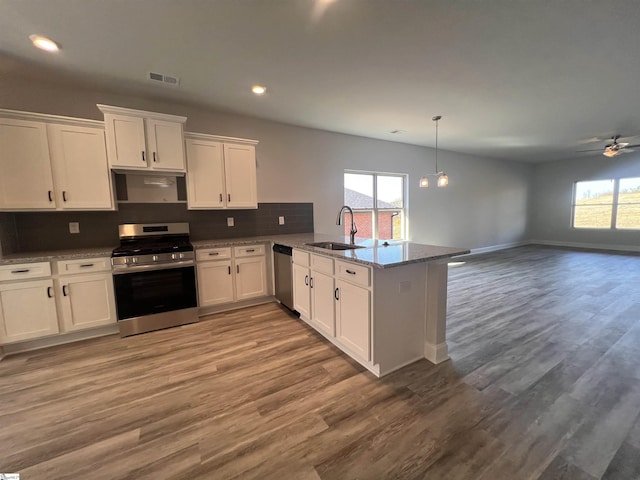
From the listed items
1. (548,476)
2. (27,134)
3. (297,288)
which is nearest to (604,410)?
(548,476)

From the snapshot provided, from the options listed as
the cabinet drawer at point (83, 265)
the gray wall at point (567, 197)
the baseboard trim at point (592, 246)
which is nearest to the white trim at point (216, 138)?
the cabinet drawer at point (83, 265)

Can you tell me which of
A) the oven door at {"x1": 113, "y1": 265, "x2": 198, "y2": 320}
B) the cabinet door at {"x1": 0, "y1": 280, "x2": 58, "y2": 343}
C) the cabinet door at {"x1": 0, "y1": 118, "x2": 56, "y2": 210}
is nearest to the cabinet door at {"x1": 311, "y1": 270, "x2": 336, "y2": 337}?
the oven door at {"x1": 113, "y1": 265, "x2": 198, "y2": 320}

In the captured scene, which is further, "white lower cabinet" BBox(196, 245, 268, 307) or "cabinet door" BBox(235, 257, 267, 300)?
"cabinet door" BBox(235, 257, 267, 300)

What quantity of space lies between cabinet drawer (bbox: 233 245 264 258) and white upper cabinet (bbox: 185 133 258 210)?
0.58m

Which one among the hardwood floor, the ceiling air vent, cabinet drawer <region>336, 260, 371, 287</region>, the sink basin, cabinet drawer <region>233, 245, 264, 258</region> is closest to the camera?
the hardwood floor

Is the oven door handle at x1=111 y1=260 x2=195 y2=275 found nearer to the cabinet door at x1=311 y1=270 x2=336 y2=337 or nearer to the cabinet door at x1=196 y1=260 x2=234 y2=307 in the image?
the cabinet door at x1=196 y1=260 x2=234 y2=307

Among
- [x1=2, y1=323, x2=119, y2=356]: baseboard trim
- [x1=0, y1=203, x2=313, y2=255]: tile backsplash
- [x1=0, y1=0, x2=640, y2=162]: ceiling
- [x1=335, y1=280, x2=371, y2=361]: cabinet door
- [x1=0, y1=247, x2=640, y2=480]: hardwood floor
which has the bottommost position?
[x1=0, y1=247, x2=640, y2=480]: hardwood floor

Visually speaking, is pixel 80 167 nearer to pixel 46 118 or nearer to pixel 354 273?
pixel 46 118

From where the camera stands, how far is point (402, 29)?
203cm

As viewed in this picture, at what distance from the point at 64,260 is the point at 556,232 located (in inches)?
467

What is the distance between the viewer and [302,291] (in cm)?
295

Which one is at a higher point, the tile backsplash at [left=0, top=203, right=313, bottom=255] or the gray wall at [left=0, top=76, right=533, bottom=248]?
the gray wall at [left=0, top=76, right=533, bottom=248]

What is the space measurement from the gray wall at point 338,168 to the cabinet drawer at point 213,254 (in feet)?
3.70

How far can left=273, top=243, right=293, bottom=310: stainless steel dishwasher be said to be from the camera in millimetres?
3253
